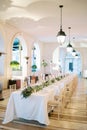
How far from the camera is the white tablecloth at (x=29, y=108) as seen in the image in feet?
13.7

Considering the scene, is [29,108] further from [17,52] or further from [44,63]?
[44,63]

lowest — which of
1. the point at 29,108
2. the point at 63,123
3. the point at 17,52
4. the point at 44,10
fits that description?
the point at 63,123

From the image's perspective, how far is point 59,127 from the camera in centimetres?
414

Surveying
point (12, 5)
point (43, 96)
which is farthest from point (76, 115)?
point (12, 5)

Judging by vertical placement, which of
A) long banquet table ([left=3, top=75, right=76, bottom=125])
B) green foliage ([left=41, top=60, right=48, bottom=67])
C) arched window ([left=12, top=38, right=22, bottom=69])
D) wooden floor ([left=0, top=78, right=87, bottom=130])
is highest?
arched window ([left=12, top=38, right=22, bottom=69])

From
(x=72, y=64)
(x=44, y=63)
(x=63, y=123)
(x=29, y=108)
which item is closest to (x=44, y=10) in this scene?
(x=29, y=108)

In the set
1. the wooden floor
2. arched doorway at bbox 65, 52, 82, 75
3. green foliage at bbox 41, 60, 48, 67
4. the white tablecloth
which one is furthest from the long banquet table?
arched doorway at bbox 65, 52, 82, 75

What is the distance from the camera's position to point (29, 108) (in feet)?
14.1

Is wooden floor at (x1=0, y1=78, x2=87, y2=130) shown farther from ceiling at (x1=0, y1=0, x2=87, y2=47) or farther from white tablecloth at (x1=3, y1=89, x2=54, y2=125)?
ceiling at (x1=0, y1=0, x2=87, y2=47)

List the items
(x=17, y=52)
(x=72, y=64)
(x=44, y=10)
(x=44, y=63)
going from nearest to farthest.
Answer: (x=44, y=10) < (x=17, y=52) < (x=44, y=63) < (x=72, y=64)

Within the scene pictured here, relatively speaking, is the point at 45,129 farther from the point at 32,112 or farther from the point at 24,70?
the point at 24,70

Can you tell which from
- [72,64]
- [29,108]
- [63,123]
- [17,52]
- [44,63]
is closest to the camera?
[29,108]

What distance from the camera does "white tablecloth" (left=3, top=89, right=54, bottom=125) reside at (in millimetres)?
4177

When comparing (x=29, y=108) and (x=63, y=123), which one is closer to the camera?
(x=29, y=108)
